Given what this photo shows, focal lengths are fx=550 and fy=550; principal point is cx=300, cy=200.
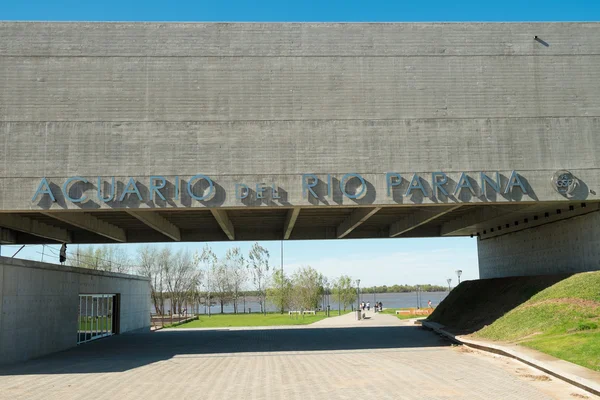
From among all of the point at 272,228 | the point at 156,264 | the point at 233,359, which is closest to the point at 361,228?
the point at 272,228

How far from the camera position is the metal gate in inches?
1109

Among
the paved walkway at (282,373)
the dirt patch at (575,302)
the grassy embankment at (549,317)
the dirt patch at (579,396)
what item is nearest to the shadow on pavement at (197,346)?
the paved walkway at (282,373)

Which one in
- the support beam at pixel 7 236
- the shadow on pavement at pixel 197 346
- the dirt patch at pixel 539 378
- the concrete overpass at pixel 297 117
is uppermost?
the concrete overpass at pixel 297 117

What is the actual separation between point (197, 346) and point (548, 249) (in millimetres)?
17513

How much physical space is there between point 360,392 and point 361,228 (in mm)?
21341

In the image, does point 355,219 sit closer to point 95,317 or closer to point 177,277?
point 95,317

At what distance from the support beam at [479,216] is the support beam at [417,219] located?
95.3 inches

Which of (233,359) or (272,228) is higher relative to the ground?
(272,228)

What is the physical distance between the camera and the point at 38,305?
22219 millimetres

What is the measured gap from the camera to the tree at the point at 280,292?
66438 millimetres

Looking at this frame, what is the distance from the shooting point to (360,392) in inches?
521

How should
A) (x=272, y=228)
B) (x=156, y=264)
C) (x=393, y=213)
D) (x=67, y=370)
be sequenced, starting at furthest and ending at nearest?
1. (x=156, y=264)
2. (x=272, y=228)
3. (x=393, y=213)
4. (x=67, y=370)

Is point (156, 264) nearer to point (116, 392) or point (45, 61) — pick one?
point (45, 61)

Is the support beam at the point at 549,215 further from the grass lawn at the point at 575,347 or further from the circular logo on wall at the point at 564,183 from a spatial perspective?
the grass lawn at the point at 575,347
